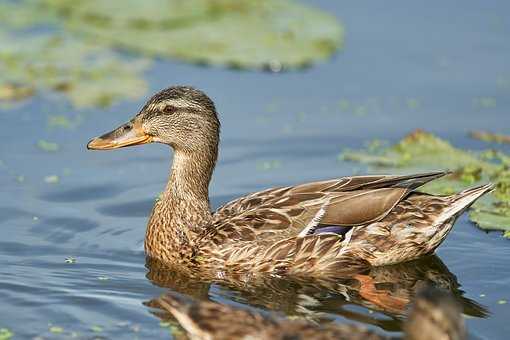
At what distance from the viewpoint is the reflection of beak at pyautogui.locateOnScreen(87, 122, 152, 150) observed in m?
12.0

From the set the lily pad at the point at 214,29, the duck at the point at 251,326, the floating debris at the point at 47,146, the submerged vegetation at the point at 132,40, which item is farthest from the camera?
the lily pad at the point at 214,29

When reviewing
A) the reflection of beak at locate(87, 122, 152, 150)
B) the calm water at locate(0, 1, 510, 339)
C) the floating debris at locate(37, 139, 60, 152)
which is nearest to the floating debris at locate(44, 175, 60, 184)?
the calm water at locate(0, 1, 510, 339)

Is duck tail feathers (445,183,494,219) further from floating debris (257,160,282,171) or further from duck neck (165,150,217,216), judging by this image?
floating debris (257,160,282,171)

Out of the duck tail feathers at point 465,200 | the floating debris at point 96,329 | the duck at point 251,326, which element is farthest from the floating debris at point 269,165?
the duck at point 251,326

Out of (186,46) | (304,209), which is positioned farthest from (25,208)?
(186,46)

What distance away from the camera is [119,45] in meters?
17.5

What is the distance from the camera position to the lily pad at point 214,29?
1691 cm

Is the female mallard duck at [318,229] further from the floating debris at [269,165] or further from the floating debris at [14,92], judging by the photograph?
the floating debris at [14,92]

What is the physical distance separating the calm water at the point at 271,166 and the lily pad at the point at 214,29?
9.7 inches

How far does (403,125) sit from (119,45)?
4.71m

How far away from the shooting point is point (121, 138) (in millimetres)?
11969

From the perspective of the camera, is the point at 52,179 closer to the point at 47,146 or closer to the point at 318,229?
the point at 47,146

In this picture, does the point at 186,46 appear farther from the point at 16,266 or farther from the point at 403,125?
the point at 16,266

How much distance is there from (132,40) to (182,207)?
612 cm
